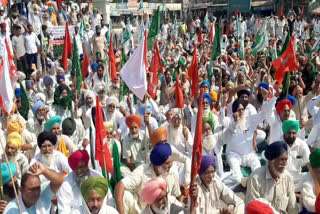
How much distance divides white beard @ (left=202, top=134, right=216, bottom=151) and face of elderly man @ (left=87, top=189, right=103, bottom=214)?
2.33 metres

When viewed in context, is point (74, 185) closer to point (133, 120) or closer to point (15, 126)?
point (133, 120)

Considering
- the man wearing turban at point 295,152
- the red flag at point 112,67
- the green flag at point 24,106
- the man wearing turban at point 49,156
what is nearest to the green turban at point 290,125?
the man wearing turban at point 295,152

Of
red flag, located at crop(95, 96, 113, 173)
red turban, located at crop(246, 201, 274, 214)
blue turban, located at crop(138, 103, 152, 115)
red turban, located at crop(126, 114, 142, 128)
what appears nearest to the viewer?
red turban, located at crop(246, 201, 274, 214)

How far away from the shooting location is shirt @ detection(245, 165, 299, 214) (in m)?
3.99

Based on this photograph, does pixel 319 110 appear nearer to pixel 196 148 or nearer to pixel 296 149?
pixel 296 149

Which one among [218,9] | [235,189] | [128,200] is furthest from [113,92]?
[218,9]

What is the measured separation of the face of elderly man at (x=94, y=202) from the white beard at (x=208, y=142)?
7.63ft

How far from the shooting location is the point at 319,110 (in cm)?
603

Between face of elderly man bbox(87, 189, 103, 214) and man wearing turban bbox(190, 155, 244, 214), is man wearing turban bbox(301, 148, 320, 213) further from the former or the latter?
face of elderly man bbox(87, 189, 103, 214)

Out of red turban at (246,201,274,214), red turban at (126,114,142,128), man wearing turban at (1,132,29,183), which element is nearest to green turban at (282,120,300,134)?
red turban at (126,114,142,128)

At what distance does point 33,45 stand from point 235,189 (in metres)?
7.46

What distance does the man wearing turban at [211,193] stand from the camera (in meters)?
3.77

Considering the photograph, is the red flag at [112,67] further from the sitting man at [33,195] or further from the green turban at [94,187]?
the green turban at [94,187]

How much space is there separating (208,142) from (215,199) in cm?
158
